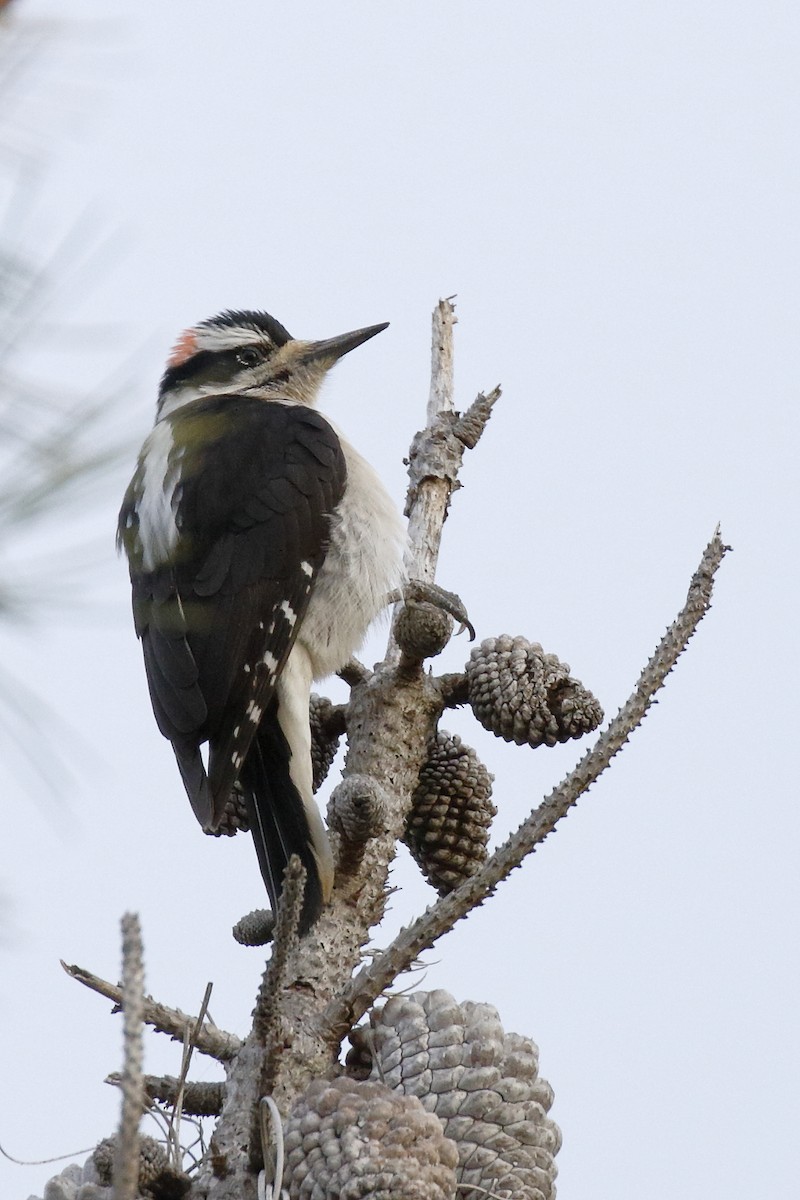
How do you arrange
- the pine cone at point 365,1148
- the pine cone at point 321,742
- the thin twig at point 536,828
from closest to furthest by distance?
the pine cone at point 365,1148
the thin twig at point 536,828
the pine cone at point 321,742

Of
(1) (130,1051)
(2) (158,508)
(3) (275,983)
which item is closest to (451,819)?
(3) (275,983)

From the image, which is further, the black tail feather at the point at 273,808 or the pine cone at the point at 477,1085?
the black tail feather at the point at 273,808

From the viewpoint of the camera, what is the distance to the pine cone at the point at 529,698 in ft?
7.23

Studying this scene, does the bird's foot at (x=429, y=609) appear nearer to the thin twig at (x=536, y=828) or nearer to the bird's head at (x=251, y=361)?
the thin twig at (x=536, y=828)

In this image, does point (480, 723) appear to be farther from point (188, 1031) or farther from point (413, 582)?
point (188, 1031)

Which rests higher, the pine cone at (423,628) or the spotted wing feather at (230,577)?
the spotted wing feather at (230,577)

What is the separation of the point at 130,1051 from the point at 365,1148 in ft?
2.31

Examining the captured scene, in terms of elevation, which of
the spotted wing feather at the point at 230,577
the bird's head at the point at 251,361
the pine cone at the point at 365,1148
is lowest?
the pine cone at the point at 365,1148

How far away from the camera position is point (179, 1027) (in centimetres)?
188

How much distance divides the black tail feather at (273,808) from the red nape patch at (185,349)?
1476mm

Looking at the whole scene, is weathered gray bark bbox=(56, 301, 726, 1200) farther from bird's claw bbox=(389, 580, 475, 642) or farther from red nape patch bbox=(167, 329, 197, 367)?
red nape patch bbox=(167, 329, 197, 367)

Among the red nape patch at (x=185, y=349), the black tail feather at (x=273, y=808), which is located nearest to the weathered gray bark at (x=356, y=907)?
the black tail feather at (x=273, y=808)

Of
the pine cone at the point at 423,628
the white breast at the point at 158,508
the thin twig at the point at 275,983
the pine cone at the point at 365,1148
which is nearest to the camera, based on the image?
the thin twig at the point at 275,983

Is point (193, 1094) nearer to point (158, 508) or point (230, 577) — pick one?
point (230, 577)
